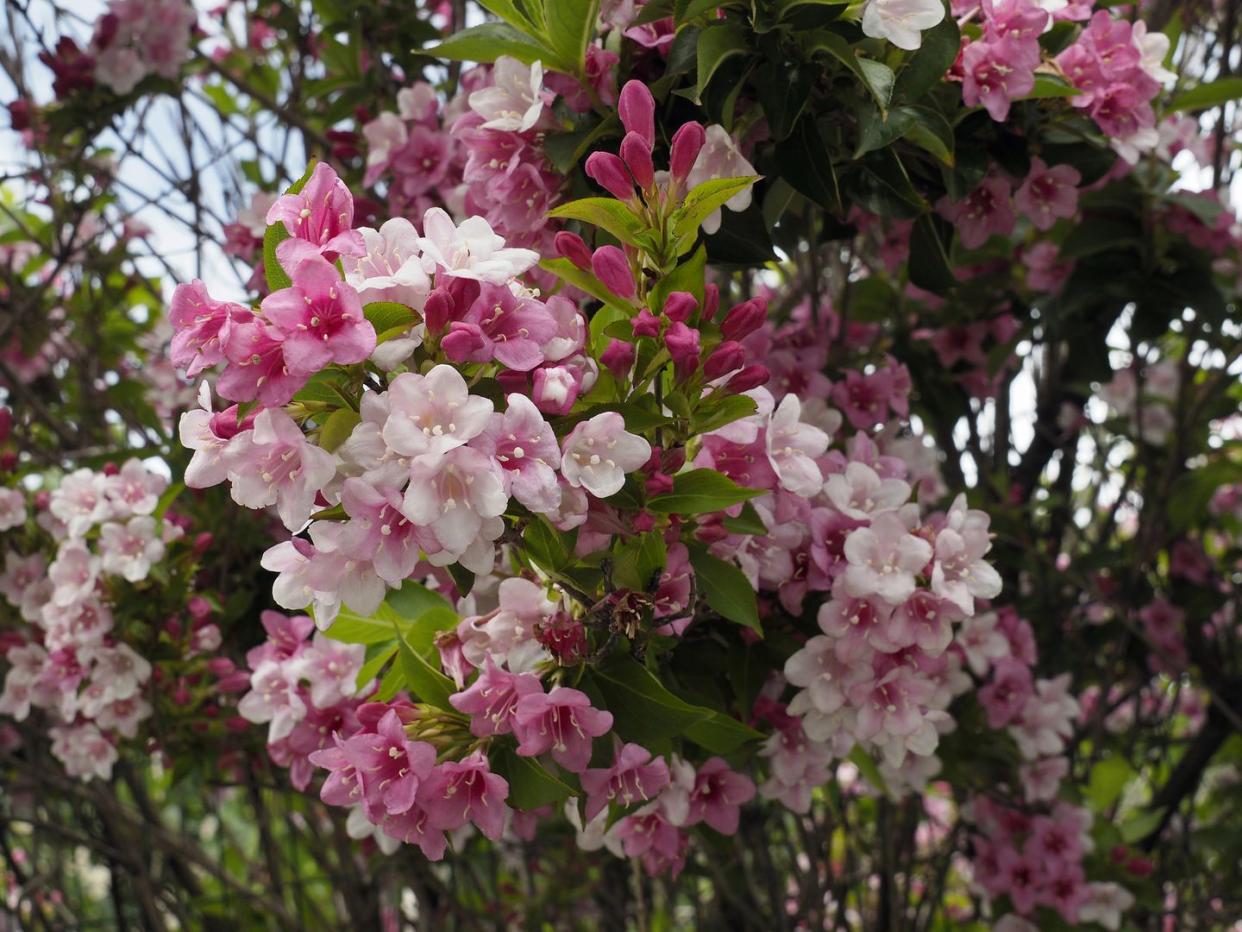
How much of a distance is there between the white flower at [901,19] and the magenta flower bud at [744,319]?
0.29 m

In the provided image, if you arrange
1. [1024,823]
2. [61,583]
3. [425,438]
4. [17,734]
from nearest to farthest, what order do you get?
[425,438] < [61,583] < [1024,823] < [17,734]

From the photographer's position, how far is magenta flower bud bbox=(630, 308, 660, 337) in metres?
0.97

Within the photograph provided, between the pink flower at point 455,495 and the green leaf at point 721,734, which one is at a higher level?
the pink flower at point 455,495

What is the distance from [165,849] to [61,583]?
102 cm

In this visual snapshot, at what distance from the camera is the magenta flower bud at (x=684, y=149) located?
1.04m

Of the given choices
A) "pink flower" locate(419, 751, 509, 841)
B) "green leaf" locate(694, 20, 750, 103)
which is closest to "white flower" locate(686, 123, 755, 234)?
"green leaf" locate(694, 20, 750, 103)

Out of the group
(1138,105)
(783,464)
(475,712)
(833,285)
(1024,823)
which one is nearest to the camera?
(475,712)

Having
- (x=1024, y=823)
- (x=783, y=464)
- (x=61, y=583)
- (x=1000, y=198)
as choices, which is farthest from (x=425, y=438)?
(x=1024, y=823)

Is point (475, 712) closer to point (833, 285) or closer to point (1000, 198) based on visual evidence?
point (1000, 198)

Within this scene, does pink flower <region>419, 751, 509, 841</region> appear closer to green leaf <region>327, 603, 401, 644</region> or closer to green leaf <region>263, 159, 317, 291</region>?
green leaf <region>327, 603, 401, 644</region>

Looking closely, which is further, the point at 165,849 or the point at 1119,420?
the point at 1119,420

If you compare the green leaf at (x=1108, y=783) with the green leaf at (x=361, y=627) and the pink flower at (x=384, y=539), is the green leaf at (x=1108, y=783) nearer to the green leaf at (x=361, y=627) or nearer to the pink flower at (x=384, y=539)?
the green leaf at (x=361, y=627)

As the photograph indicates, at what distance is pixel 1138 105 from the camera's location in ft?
4.64

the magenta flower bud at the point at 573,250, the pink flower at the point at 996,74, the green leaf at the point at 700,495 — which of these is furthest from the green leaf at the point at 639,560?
the pink flower at the point at 996,74
